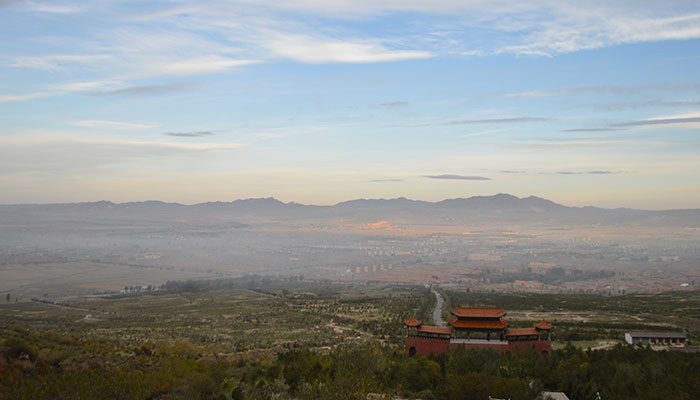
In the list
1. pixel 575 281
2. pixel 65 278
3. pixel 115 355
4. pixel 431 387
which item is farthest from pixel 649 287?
pixel 65 278

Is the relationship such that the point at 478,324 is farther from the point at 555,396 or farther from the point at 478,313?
the point at 555,396

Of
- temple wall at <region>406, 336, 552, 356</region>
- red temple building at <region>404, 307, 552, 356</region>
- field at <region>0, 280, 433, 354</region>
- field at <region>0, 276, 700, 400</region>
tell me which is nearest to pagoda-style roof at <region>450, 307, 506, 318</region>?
red temple building at <region>404, 307, 552, 356</region>

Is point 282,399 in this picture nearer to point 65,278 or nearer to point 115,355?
point 115,355

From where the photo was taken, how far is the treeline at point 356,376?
2398 cm

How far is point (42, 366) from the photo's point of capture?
97.6 ft

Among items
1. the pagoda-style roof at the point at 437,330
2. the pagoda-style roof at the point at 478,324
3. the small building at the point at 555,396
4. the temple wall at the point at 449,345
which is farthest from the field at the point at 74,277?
the small building at the point at 555,396

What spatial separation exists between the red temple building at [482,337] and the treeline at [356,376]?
68.0 inches

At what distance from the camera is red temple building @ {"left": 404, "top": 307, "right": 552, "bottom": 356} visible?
3744 centimetres

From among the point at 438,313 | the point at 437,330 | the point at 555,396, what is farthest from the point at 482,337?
the point at 438,313

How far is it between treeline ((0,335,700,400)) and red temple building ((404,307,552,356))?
5.67 feet

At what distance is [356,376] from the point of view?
23750 millimetres

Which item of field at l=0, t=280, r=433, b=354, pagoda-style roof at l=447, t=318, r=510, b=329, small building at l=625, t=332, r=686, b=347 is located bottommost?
field at l=0, t=280, r=433, b=354

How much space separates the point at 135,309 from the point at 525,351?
53.4 meters

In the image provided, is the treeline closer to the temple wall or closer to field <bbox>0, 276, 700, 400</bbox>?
field <bbox>0, 276, 700, 400</bbox>
